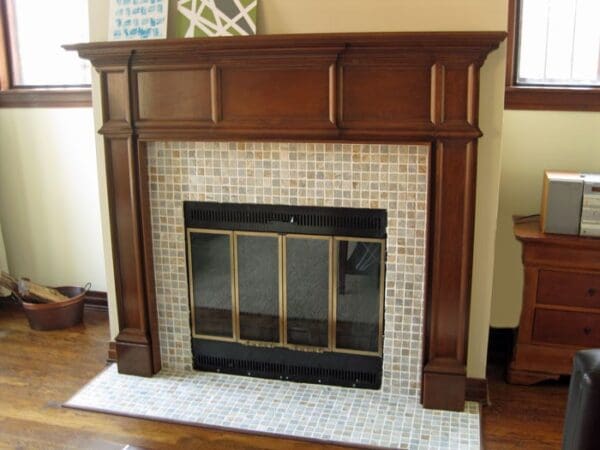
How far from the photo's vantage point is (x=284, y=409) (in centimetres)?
240

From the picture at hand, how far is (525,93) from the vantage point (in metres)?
2.65

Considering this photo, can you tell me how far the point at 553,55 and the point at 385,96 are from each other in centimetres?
98

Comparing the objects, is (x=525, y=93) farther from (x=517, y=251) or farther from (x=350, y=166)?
(x=350, y=166)

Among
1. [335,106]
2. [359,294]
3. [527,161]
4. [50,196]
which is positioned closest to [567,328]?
[527,161]

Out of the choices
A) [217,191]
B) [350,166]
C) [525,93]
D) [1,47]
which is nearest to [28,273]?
[1,47]

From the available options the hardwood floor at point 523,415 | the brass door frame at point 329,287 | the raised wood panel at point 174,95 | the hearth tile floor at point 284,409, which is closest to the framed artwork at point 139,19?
the raised wood panel at point 174,95

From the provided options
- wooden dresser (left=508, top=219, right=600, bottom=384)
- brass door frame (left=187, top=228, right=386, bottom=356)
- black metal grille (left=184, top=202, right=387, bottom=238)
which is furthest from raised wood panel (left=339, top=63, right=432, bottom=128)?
wooden dresser (left=508, top=219, right=600, bottom=384)

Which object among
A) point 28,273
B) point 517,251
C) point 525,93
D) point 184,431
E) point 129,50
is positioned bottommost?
point 184,431

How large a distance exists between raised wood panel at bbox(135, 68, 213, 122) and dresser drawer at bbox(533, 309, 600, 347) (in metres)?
1.57

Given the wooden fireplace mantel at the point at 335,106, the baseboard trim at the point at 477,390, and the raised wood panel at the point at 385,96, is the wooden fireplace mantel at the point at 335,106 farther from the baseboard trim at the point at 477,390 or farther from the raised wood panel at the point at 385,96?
the baseboard trim at the point at 477,390

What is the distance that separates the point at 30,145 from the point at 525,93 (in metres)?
2.58

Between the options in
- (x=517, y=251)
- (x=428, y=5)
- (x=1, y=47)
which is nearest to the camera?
(x=428, y=5)

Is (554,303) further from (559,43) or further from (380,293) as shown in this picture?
(559,43)

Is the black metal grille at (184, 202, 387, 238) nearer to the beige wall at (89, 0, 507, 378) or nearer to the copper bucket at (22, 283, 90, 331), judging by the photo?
the beige wall at (89, 0, 507, 378)
